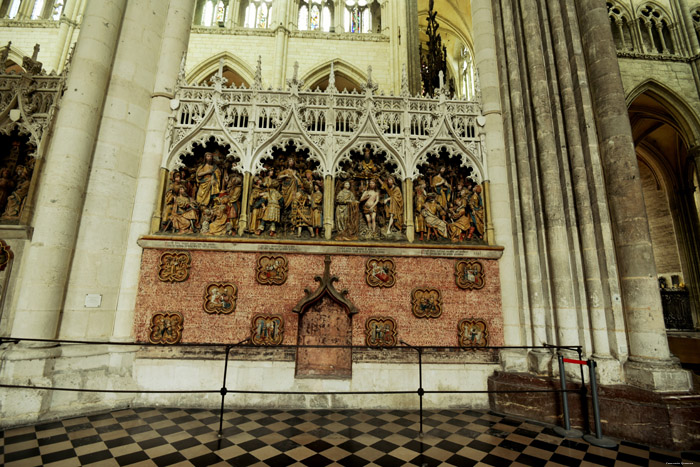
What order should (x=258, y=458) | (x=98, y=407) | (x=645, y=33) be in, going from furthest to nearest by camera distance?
1. (x=645, y=33)
2. (x=98, y=407)
3. (x=258, y=458)

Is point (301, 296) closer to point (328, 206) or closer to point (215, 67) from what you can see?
point (328, 206)

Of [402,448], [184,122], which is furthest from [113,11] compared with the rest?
[402,448]

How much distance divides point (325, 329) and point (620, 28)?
734 inches

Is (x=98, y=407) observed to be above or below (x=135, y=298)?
below

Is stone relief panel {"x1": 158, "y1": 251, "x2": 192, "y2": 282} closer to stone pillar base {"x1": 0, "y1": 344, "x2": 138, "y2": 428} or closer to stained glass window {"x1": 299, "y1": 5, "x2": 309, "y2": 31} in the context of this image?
stone pillar base {"x1": 0, "y1": 344, "x2": 138, "y2": 428}

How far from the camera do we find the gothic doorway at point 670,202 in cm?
1521

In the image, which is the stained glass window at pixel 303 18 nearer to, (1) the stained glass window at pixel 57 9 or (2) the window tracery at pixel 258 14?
(2) the window tracery at pixel 258 14

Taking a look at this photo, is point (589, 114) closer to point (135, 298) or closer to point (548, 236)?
point (548, 236)

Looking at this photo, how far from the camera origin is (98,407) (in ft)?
16.9

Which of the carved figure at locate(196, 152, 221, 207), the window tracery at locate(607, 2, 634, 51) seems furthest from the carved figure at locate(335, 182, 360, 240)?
the window tracery at locate(607, 2, 634, 51)

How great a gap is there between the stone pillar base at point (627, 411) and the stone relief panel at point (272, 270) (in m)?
4.32

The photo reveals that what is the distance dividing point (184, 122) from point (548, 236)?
7.23 m

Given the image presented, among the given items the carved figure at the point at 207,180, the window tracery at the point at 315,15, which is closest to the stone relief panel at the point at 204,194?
the carved figure at the point at 207,180

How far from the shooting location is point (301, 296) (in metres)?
6.08
